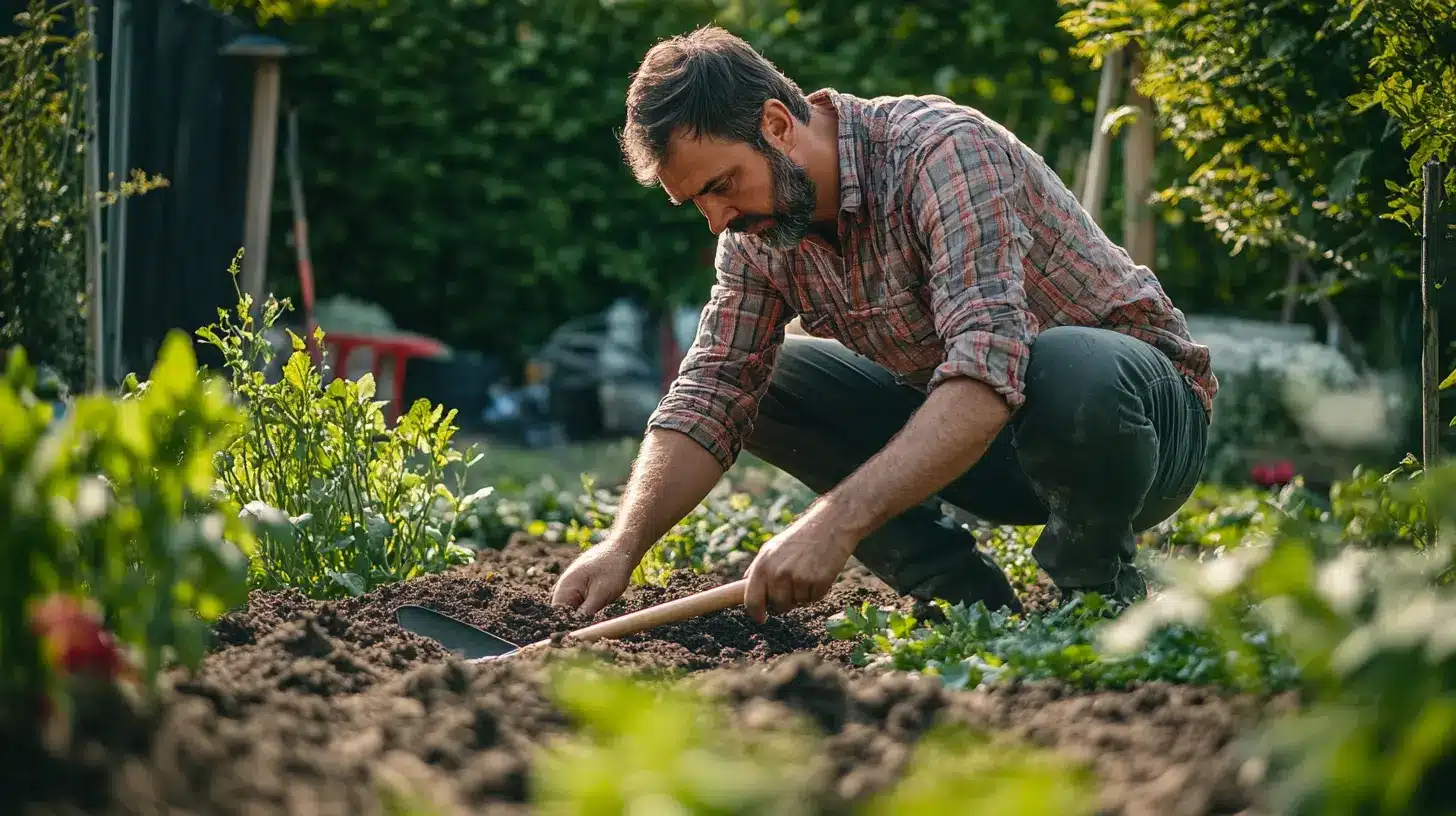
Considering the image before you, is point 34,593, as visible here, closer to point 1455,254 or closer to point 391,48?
point 1455,254

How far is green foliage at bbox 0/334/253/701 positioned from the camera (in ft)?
4.55

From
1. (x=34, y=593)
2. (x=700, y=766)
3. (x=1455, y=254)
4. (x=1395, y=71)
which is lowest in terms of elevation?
(x=34, y=593)

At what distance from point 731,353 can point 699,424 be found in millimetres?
204

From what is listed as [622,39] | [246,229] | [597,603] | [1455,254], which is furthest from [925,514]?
[622,39]

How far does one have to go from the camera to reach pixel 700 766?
997 mm

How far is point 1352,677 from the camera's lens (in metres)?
1.32

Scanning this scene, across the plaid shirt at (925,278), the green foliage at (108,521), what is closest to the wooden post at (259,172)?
the plaid shirt at (925,278)

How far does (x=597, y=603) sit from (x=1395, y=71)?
6.41 ft

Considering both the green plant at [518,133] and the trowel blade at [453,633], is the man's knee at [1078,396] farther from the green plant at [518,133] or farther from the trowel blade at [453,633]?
the green plant at [518,133]

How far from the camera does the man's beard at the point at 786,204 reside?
2791 mm

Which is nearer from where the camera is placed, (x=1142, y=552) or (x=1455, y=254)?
(x=1455, y=254)

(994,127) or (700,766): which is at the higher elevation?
(994,127)

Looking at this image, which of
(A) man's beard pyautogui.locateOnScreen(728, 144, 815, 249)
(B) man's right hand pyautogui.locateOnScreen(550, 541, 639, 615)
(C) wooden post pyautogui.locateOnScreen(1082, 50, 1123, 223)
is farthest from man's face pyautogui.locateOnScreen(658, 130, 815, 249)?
(C) wooden post pyautogui.locateOnScreen(1082, 50, 1123, 223)

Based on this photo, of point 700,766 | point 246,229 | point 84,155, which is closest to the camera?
point 700,766
